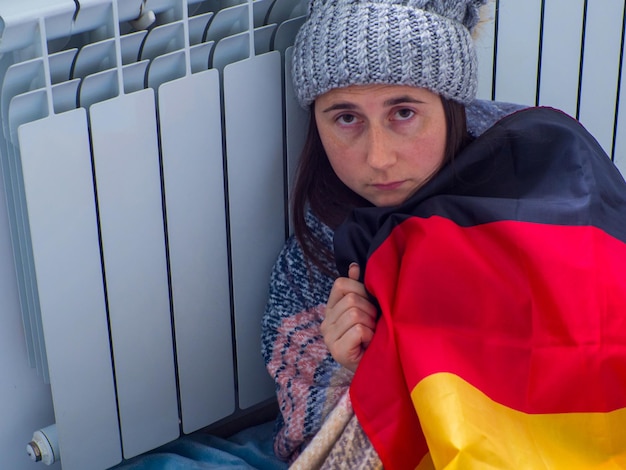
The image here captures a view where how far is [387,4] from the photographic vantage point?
3.52 feet

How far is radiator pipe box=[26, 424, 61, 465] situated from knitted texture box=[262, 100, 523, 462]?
0.28 metres

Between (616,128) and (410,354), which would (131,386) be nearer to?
(410,354)

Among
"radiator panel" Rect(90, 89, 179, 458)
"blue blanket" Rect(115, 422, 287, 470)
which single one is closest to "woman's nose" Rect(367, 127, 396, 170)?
"radiator panel" Rect(90, 89, 179, 458)

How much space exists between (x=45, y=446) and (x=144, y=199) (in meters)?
0.33

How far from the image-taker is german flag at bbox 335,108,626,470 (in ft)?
3.11

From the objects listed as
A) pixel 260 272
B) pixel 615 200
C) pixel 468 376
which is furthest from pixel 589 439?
pixel 260 272

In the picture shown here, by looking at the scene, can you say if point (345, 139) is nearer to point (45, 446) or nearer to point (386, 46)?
point (386, 46)

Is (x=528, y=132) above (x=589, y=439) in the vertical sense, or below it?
above

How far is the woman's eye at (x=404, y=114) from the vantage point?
3.70 feet

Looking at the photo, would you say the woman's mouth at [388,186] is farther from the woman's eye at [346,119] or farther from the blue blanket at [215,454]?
the blue blanket at [215,454]

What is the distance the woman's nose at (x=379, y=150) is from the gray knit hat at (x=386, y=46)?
65 mm

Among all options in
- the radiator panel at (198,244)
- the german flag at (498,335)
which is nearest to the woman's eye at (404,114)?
the german flag at (498,335)

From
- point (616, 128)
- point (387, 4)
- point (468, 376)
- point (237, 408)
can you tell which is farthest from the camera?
point (616, 128)

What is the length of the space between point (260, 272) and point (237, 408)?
248 millimetres
